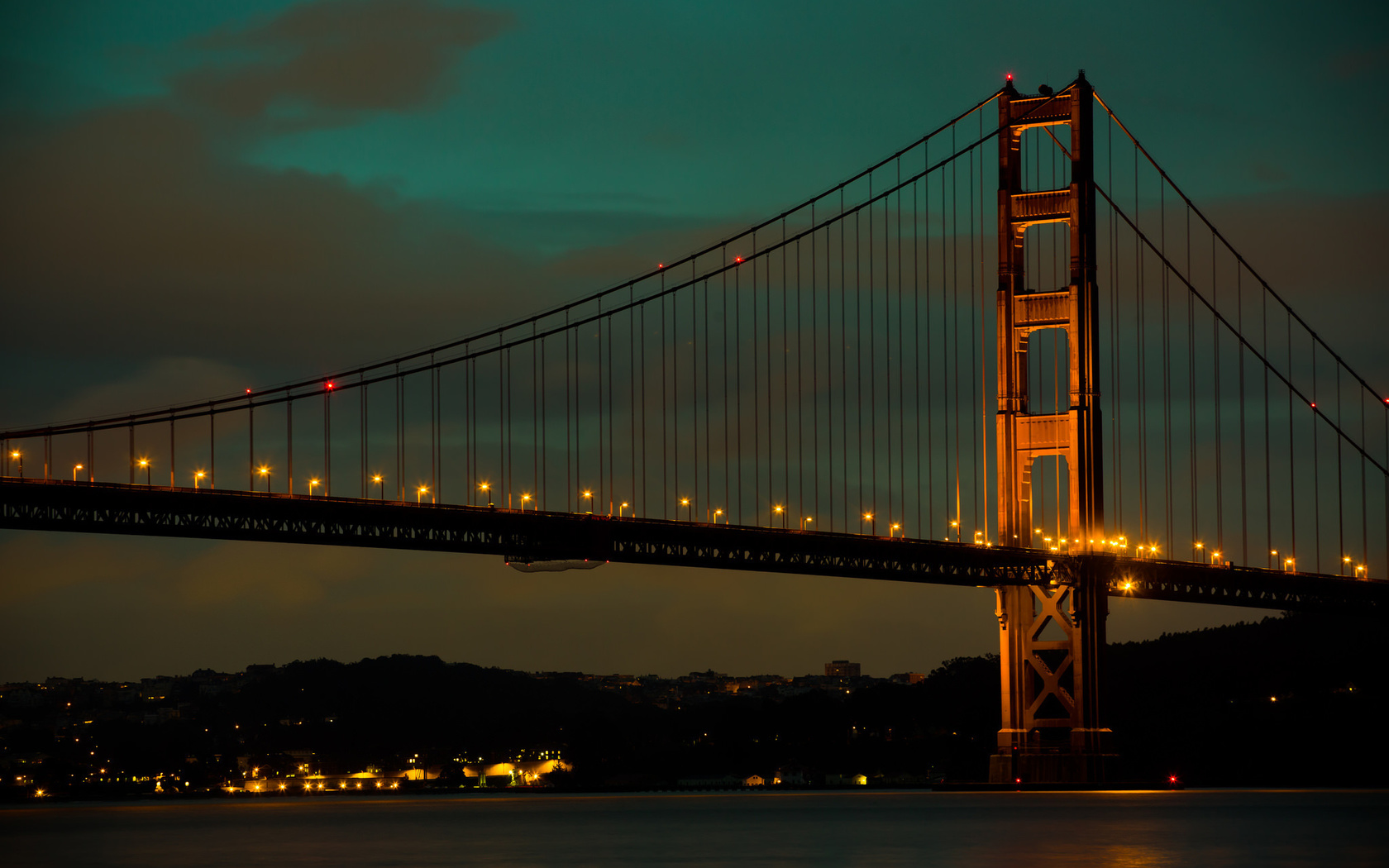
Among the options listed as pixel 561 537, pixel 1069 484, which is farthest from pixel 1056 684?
pixel 561 537

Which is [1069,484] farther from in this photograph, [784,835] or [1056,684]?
[784,835]

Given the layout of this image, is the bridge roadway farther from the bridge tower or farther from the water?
the water

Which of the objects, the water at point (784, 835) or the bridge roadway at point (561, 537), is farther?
the bridge roadway at point (561, 537)

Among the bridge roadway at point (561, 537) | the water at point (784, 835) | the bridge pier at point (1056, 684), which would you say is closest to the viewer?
the water at point (784, 835)

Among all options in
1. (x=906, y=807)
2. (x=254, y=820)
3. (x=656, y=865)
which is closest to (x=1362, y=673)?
(x=906, y=807)

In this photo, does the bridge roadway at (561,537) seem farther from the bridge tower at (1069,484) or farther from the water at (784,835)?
the water at (784,835)

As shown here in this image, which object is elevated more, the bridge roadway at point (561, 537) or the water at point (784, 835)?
the bridge roadway at point (561, 537)
